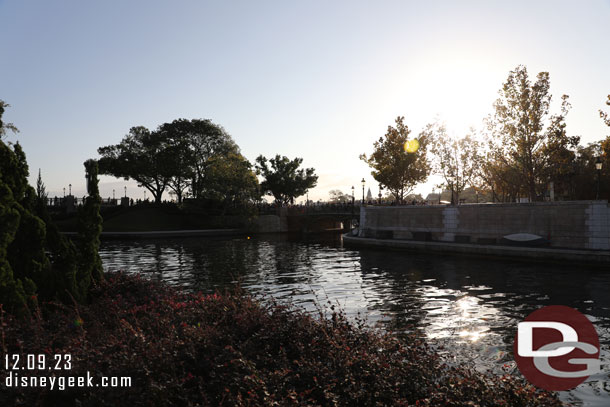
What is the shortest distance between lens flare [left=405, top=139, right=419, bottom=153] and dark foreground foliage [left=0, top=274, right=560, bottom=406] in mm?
51007

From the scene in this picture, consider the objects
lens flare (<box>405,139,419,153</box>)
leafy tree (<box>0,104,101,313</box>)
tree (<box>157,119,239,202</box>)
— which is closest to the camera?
leafy tree (<box>0,104,101,313</box>)

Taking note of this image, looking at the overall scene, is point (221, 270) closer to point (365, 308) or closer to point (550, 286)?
point (365, 308)

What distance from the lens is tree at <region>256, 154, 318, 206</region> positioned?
96.1 metres

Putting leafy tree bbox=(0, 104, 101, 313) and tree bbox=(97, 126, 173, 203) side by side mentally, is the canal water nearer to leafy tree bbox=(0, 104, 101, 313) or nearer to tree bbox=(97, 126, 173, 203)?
leafy tree bbox=(0, 104, 101, 313)

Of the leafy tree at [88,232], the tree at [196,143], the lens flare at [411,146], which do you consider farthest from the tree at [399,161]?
the leafy tree at [88,232]

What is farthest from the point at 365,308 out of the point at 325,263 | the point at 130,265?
the point at 130,265

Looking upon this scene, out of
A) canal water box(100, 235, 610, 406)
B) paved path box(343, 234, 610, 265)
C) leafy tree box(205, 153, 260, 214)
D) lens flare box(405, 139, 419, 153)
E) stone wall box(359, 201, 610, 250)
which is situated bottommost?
canal water box(100, 235, 610, 406)

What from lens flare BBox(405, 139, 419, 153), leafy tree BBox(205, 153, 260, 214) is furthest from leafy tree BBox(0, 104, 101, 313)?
leafy tree BBox(205, 153, 260, 214)

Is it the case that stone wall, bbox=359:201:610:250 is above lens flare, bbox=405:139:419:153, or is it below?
below

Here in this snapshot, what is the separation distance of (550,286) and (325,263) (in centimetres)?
1506

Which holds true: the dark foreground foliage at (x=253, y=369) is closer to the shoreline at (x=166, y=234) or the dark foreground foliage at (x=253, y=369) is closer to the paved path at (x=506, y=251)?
the paved path at (x=506, y=251)

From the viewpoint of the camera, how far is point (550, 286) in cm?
2102

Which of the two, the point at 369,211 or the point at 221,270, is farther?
the point at 369,211

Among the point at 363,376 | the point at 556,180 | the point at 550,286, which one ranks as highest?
the point at 556,180
